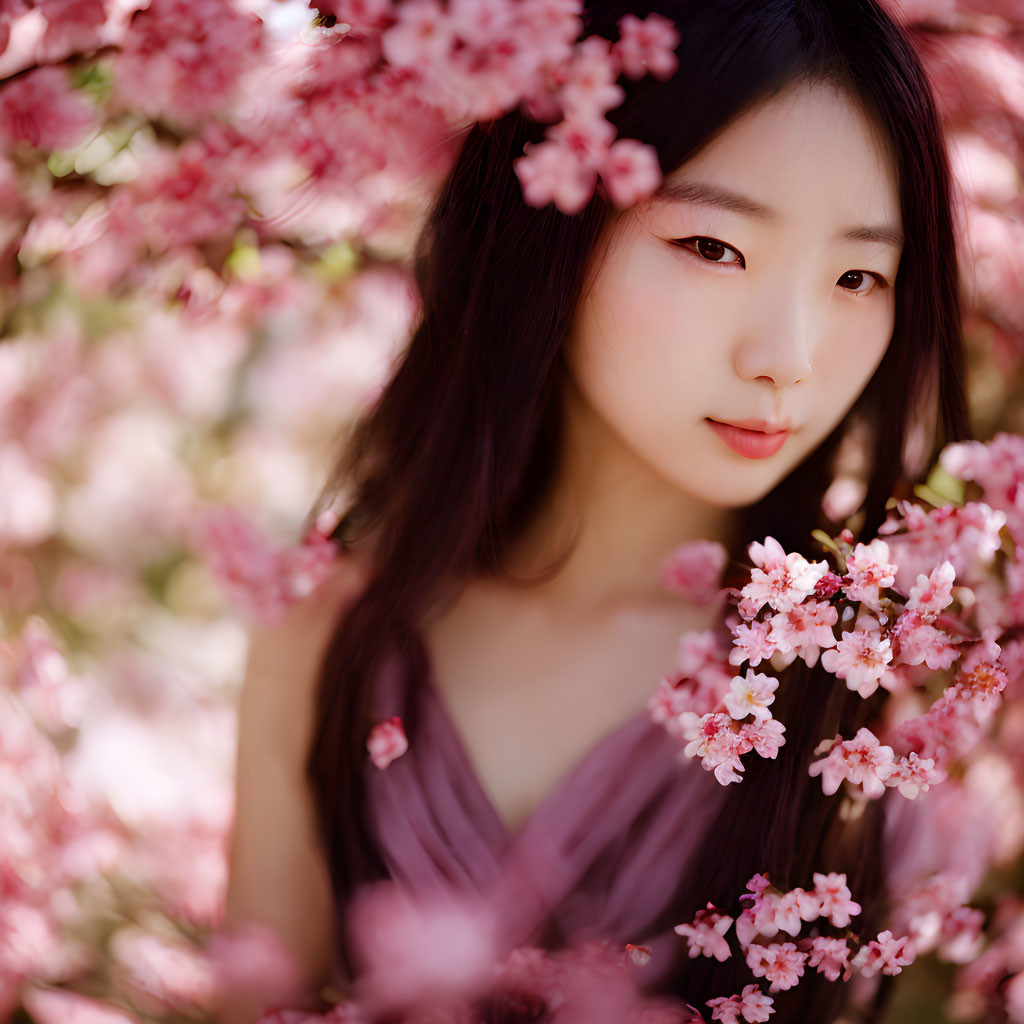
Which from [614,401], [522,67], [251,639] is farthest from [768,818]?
[522,67]

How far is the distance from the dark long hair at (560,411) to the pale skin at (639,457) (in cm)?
3

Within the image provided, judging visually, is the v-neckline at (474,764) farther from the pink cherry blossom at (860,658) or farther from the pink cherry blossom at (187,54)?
the pink cherry blossom at (187,54)

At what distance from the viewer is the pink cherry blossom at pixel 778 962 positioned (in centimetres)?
119

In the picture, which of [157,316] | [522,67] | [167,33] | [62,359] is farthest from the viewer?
[157,316]

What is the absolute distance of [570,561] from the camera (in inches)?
52.6

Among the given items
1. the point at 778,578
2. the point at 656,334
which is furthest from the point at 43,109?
the point at 778,578

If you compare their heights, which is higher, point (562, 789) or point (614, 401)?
point (614, 401)

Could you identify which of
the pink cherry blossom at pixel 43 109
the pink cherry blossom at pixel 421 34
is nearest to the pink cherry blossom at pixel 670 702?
the pink cherry blossom at pixel 421 34

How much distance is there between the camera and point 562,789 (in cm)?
130

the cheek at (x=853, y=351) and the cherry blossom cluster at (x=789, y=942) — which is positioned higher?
the cheek at (x=853, y=351)

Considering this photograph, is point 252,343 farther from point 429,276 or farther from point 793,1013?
point 793,1013

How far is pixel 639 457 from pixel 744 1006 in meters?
0.66

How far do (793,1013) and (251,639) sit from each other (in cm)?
86

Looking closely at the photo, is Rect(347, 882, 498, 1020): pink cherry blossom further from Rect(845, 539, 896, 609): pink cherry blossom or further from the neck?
Rect(845, 539, 896, 609): pink cherry blossom
